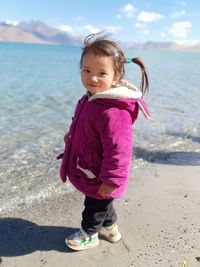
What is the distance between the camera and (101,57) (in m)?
2.59

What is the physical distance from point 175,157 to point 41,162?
206 cm

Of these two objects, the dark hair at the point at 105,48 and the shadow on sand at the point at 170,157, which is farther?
the shadow on sand at the point at 170,157

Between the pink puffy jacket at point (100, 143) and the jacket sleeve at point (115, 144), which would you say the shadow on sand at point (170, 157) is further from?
the jacket sleeve at point (115, 144)

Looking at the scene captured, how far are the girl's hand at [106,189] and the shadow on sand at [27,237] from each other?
0.70m

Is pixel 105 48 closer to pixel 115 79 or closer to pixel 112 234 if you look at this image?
pixel 115 79

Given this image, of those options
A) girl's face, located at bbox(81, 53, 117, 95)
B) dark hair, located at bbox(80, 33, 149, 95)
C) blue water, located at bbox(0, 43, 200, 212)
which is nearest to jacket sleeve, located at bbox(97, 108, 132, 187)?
girl's face, located at bbox(81, 53, 117, 95)

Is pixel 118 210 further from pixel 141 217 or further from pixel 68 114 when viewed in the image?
pixel 68 114

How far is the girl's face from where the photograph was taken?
8.52ft

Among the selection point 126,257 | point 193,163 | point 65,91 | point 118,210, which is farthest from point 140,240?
point 65,91

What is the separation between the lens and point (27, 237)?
326 centimetres

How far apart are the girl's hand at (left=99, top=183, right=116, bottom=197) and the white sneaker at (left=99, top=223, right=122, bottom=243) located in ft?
2.05

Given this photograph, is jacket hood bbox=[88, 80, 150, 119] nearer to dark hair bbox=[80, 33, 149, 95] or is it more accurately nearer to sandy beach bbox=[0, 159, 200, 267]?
dark hair bbox=[80, 33, 149, 95]

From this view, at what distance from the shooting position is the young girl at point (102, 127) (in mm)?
2574

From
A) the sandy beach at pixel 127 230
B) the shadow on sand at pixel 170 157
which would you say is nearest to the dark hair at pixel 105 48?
the sandy beach at pixel 127 230
